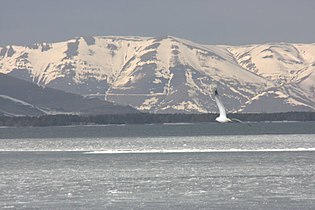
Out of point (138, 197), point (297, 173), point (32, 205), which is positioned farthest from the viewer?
point (297, 173)

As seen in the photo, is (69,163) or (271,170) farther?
(69,163)

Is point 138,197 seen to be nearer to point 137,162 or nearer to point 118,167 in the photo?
point 118,167

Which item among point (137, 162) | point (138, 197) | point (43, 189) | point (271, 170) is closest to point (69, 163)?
point (137, 162)

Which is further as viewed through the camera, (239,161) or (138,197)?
(239,161)

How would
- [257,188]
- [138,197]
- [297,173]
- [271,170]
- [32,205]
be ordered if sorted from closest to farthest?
[32,205] → [138,197] → [257,188] → [297,173] → [271,170]

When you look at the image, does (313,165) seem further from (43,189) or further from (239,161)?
(43,189)

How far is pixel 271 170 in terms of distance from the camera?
106312 millimetres

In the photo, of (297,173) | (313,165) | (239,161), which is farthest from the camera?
(239,161)

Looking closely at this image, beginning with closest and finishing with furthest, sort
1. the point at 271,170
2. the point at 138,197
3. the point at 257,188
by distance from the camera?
the point at 138,197 → the point at 257,188 → the point at 271,170

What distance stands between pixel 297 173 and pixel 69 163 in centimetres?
3957

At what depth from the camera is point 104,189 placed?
83625 millimetres

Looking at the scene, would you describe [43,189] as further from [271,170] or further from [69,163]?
[69,163]

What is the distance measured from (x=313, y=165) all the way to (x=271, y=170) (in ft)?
33.1

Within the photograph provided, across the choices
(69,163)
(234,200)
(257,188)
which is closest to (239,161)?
(69,163)
